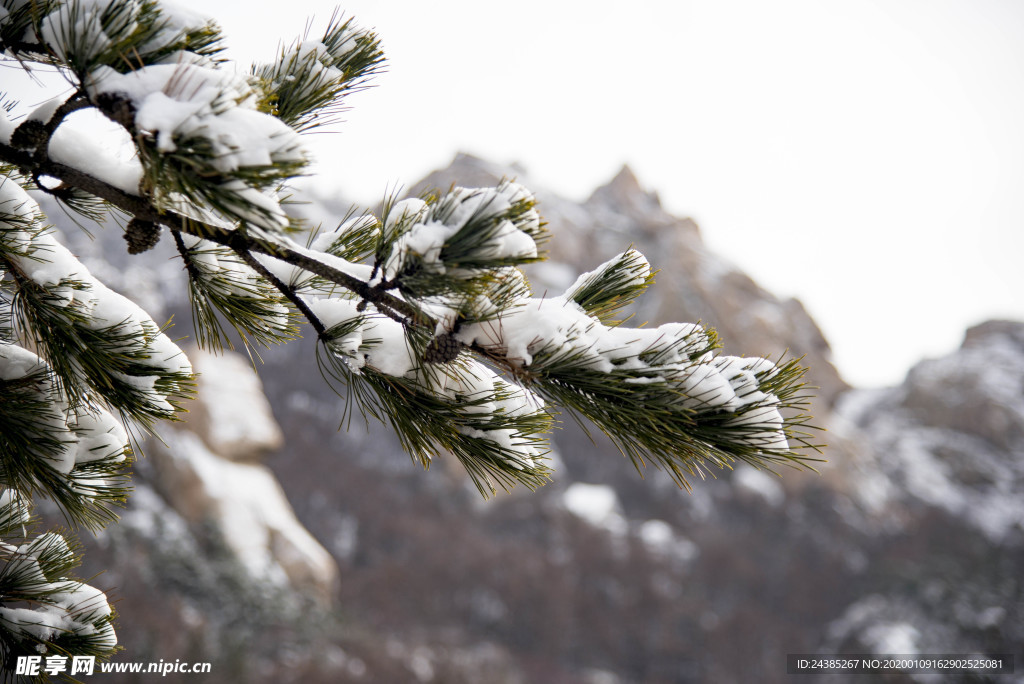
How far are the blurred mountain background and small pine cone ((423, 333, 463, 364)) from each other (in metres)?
7.98

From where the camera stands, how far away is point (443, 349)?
798 mm

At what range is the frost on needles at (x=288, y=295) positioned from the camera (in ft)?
2.14

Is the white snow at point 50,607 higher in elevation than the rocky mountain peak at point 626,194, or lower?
lower

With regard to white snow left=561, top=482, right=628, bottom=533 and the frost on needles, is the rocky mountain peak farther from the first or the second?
the frost on needles

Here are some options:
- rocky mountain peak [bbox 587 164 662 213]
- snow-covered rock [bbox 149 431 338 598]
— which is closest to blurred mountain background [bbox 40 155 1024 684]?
snow-covered rock [bbox 149 431 338 598]

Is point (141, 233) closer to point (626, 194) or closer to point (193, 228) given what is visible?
point (193, 228)

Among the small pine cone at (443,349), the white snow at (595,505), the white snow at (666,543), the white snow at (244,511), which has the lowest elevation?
the white snow at (595,505)

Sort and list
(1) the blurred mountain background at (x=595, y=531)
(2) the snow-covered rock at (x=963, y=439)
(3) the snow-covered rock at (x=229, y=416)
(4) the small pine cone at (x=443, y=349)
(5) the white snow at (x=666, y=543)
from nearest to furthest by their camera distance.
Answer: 1. (4) the small pine cone at (x=443, y=349)
2. (1) the blurred mountain background at (x=595, y=531)
3. (3) the snow-covered rock at (x=229, y=416)
4. (2) the snow-covered rock at (x=963, y=439)
5. (5) the white snow at (x=666, y=543)

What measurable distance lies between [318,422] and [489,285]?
1996 cm

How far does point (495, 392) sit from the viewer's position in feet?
3.02

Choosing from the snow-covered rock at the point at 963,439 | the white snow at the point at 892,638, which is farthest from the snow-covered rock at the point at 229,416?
the snow-covered rock at the point at 963,439

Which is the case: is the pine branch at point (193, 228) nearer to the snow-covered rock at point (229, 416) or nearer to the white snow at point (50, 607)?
the white snow at point (50, 607)

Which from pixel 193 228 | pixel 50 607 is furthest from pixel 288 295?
pixel 50 607

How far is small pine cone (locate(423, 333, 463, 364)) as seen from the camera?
0.79m
